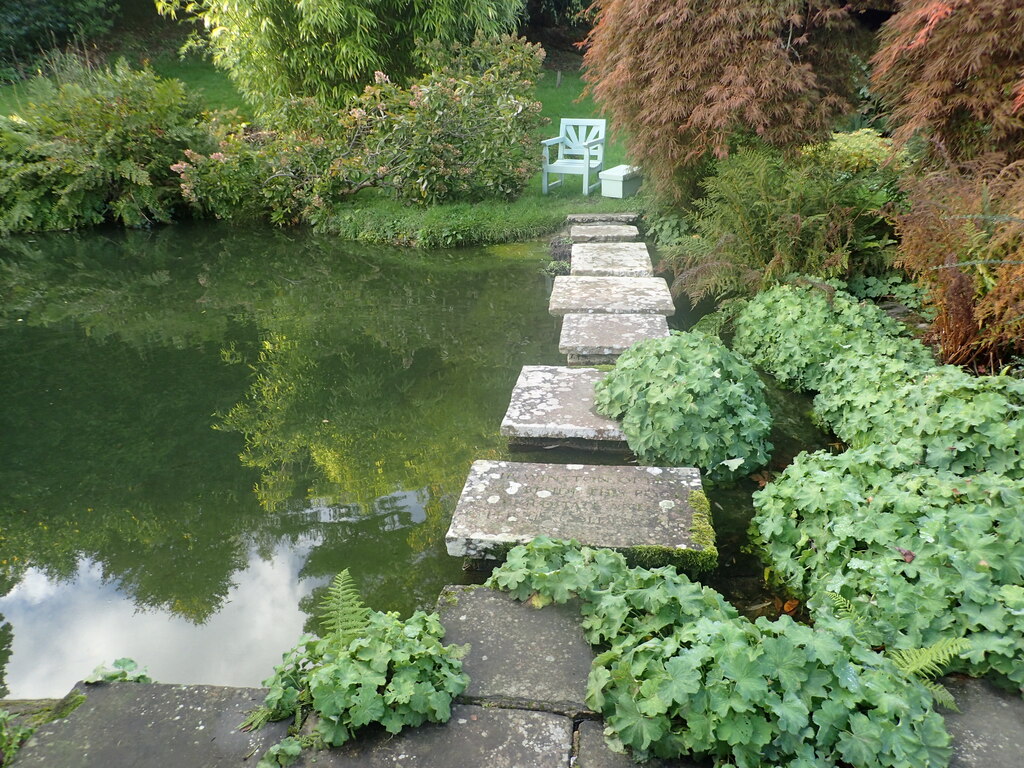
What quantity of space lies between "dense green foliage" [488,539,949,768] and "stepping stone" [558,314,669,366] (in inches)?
83.7

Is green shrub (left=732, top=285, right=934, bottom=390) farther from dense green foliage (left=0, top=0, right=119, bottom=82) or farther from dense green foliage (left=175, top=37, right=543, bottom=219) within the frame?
dense green foliage (left=0, top=0, right=119, bottom=82)

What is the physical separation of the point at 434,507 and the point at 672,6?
3.67 meters

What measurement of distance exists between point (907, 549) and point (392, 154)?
23.4ft

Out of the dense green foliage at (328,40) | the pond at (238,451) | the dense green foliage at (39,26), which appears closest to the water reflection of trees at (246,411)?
the pond at (238,451)

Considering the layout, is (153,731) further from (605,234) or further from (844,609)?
(605,234)

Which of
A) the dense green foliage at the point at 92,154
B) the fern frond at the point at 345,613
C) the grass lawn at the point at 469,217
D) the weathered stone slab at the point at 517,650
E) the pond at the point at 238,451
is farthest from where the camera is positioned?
the dense green foliage at the point at 92,154

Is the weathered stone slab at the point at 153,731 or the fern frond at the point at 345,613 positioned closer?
the weathered stone slab at the point at 153,731

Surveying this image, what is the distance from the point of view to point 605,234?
247 inches

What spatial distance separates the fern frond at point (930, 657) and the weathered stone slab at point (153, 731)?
1.52m

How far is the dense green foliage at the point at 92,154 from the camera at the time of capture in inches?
307

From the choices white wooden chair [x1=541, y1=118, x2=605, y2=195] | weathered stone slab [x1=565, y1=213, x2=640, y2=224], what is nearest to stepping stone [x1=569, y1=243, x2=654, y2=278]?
weathered stone slab [x1=565, y1=213, x2=640, y2=224]

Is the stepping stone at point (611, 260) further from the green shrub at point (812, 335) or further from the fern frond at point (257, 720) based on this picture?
the fern frond at point (257, 720)

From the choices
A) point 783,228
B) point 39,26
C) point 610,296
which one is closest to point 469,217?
point 610,296

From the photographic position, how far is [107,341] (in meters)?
4.75
